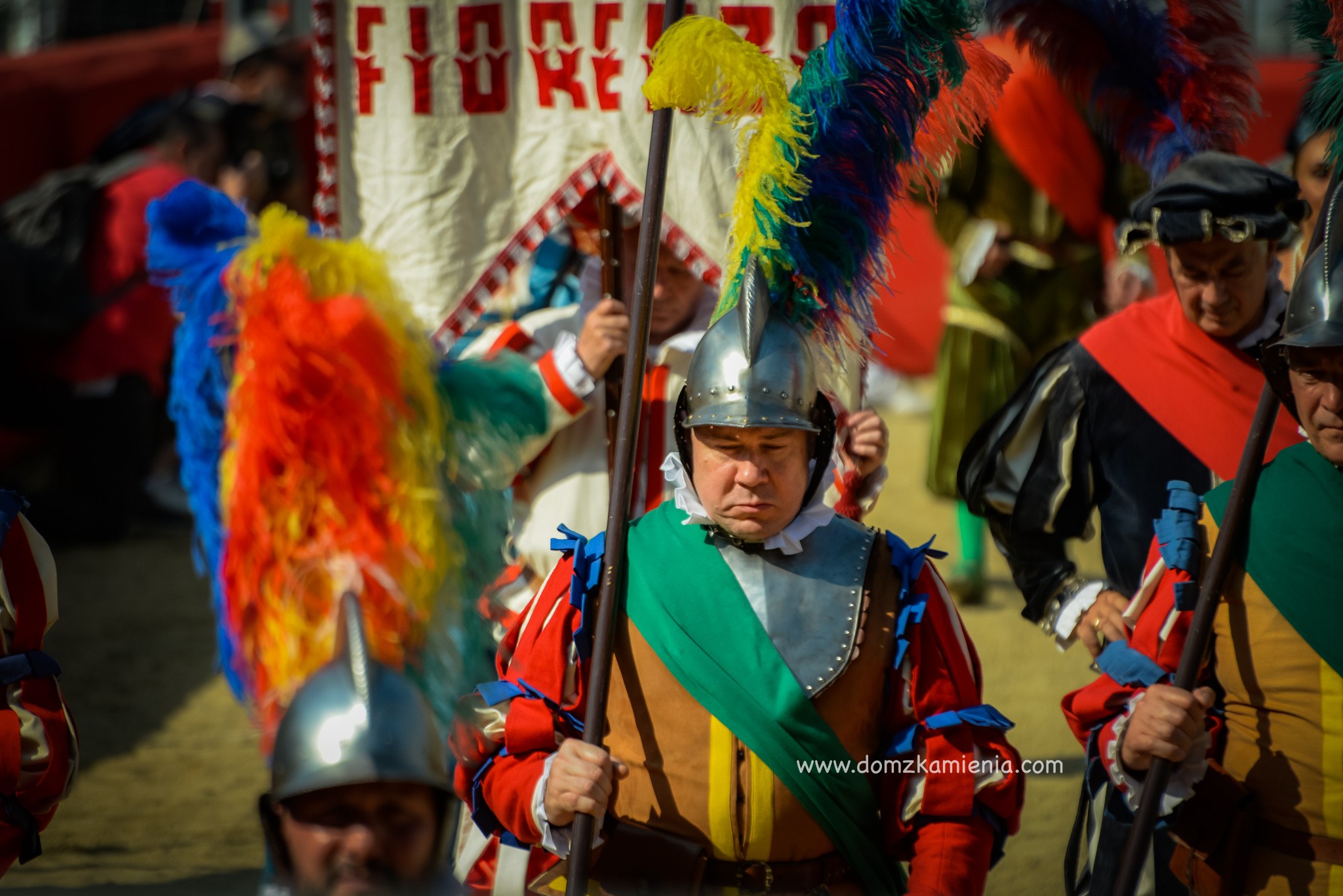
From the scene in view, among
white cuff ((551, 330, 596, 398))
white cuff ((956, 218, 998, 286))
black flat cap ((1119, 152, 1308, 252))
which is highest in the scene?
black flat cap ((1119, 152, 1308, 252))

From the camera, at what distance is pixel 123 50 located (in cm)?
1005

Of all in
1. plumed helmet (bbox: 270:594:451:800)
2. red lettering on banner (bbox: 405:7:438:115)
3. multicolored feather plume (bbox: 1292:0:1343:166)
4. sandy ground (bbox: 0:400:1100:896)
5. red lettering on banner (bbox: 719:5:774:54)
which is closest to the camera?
plumed helmet (bbox: 270:594:451:800)

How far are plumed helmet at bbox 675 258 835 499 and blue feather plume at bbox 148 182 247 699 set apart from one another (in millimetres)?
784

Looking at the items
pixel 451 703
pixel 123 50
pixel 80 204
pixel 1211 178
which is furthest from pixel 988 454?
pixel 123 50

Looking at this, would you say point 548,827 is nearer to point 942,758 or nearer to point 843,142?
point 942,758

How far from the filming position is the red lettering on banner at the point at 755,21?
3.38 metres

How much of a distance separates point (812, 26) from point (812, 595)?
1.57 m

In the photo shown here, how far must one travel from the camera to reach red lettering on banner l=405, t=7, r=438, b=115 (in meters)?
3.48

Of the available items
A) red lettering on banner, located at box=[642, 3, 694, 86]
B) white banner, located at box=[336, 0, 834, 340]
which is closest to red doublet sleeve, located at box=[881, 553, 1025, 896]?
white banner, located at box=[336, 0, 834, 340]

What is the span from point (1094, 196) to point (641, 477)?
10.8ft

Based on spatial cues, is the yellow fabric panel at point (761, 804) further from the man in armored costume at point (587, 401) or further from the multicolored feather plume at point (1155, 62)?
the multicolored feather plume at point (1155, 62)

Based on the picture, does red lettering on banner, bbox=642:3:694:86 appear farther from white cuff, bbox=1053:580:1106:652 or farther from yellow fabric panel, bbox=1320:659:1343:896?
yellow fabric panel, bbox=1320:659:1343:896

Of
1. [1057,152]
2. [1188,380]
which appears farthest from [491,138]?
[1057,152]

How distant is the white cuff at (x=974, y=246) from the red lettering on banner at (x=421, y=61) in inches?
122
